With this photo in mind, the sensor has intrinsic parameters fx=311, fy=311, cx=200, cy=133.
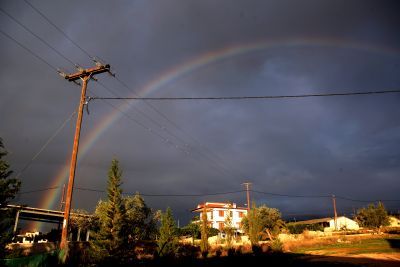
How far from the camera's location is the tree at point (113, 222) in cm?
2289

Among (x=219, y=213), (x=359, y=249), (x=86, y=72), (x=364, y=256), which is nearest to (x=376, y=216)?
(x=359, y=249)

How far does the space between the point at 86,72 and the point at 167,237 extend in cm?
1653

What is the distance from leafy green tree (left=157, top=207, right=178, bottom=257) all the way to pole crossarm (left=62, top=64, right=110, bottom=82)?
15.3 m

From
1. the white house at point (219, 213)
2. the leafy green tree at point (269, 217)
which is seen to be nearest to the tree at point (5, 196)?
the leafy green tree at point (269, 217)

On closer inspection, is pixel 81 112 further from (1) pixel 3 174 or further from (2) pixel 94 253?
(2) pixel 94 253

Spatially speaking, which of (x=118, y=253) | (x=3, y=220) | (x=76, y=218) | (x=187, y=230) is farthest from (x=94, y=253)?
(x=187, y=230)

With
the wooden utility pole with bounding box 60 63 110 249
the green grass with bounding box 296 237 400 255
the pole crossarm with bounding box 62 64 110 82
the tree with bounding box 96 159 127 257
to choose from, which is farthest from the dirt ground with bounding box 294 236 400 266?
the pole crossarm with bounding box 62 64 110 82

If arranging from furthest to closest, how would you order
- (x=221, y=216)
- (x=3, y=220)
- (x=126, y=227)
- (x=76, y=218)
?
(x=221, y=216)
(x=76, y=218)
(x=126, y=227)
(x=3, y=220)

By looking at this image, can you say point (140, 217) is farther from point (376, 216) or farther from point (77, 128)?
point (376, 216)

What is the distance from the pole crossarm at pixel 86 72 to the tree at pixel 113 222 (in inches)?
301

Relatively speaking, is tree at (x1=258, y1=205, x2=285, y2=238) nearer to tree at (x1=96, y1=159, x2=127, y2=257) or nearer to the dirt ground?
the dirt ground

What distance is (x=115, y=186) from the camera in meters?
24.8

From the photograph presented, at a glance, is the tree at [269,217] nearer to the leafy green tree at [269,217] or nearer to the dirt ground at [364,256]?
the leafy green tree at [269,217]

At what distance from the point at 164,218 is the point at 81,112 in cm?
1472
